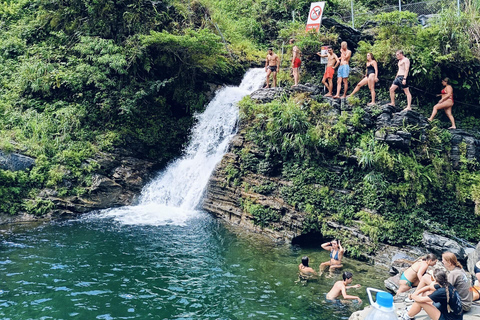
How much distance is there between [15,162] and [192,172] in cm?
726

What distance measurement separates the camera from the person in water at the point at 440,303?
604 centimetres

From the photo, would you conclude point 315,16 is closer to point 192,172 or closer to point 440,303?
point 192,172

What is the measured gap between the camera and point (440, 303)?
6215mm

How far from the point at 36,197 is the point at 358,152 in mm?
12464

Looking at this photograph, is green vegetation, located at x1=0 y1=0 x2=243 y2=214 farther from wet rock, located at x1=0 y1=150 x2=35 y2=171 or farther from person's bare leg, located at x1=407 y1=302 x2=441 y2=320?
person's bare leg, located at x1=407 y1=302 x2=441 y2=320

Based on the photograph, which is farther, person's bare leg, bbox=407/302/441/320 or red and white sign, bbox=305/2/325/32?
red and white sign, bbox=305/2/325/32

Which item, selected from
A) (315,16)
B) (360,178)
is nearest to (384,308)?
(360,178)

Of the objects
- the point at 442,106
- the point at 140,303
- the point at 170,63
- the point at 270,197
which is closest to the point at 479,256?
the point at 442,106

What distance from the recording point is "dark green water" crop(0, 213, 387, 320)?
7.88 meters

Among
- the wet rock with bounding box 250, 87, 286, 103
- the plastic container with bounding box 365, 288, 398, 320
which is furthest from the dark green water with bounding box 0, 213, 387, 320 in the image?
the wet rock with bounding box 250, 87, 286, 103

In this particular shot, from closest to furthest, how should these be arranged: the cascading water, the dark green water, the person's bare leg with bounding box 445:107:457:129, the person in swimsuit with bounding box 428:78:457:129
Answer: the dark green water < the person's bare leg with bounding box 445:107:457:129 < the person in swimsuit with bounding box 428:78:457:129 < the cascading water

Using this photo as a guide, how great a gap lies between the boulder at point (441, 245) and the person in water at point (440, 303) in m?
4.07

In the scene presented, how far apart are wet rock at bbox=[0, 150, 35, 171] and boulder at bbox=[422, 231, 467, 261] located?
1495 cm

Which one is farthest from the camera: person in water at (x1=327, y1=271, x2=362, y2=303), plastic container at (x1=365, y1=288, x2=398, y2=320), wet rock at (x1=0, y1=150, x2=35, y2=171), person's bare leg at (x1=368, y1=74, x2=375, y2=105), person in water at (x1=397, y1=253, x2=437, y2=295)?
wet rock at (x1=0, y1=150, x2=35, y2=171)
